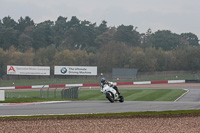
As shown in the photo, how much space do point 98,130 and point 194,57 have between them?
256 feet

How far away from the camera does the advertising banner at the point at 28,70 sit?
247 ft

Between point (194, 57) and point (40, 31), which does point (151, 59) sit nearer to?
point (194, 57)

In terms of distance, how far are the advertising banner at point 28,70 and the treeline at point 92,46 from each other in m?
1.61

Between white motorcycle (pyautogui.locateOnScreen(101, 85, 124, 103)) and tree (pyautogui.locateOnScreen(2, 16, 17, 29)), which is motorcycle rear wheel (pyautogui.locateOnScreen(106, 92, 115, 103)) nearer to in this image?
white motorcycle (pyautogui.locateOnScreen(101, 85, 124, 103))

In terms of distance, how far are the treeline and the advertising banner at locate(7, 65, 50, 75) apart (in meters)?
1.61

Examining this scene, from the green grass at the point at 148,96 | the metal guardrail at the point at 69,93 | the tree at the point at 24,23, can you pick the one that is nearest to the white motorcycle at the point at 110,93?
the green grass at the point at 148,96

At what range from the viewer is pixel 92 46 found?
15538cm

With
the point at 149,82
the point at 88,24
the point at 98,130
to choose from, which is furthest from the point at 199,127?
the point at 88,24

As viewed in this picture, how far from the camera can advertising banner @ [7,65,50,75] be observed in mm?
75250

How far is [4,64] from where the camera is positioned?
87.4 m

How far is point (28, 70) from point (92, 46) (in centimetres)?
8082

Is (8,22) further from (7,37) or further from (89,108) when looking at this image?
(89,108)

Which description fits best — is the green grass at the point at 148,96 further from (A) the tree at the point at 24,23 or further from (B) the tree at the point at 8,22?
(A) the tree at the point at 24,23

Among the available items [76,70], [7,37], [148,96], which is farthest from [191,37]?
[148,96]
